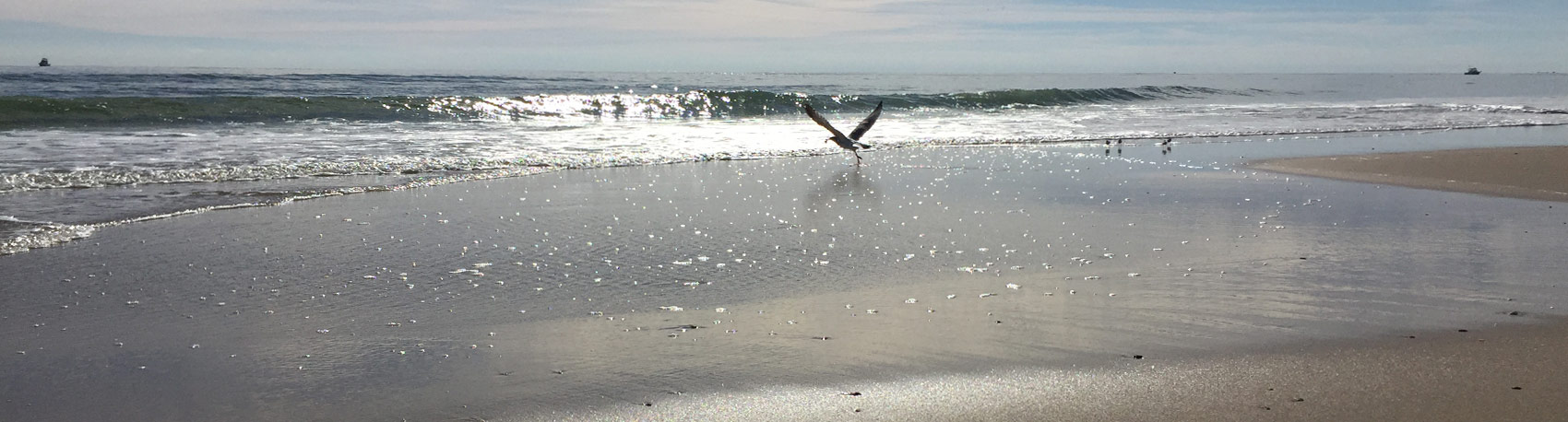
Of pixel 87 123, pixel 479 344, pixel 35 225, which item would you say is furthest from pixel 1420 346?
pixel 87 123

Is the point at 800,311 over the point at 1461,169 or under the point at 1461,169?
under

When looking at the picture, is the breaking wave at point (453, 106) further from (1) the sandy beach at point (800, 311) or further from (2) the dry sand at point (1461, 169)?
(2) the dry sand at point (1461, 169)

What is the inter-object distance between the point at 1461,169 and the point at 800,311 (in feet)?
30.5

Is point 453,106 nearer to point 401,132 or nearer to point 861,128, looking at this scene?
point 401,132

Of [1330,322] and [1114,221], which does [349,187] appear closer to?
[1114,221]

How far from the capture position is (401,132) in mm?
16875

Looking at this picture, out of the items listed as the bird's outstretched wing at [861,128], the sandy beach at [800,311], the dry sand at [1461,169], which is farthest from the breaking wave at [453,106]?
the dry sand at [1461,169]

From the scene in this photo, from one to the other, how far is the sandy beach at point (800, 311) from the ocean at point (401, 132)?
1.60 metres

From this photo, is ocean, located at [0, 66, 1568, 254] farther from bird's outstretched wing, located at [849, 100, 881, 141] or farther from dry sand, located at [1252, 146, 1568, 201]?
dry sand, located at [1252, 146, 1568, 201]

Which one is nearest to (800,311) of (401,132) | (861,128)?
(861,128)

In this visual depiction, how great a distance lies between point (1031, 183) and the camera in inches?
370

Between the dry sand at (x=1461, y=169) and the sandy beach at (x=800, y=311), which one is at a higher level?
the dry sand at (x=1461, y=169)

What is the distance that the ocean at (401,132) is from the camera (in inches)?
351

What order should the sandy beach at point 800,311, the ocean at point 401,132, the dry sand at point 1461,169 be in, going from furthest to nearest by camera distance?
the dry sand at point 1461,169, the ocean at point 401,132, the sandy beach at point 800,311
